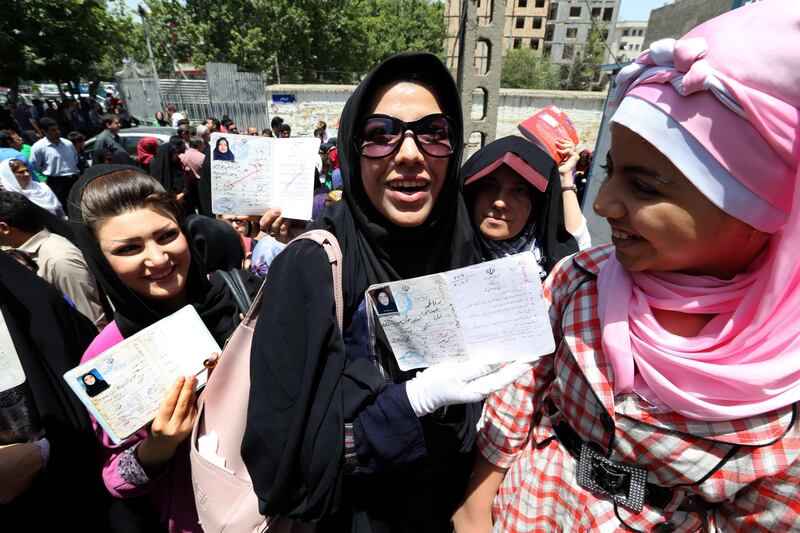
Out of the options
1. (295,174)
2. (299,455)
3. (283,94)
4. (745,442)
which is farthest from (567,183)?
(283,94)

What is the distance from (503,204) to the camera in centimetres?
208

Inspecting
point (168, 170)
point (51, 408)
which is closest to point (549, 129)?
point (51, 408)

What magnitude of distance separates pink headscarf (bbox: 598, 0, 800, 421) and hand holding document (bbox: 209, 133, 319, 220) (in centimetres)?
174

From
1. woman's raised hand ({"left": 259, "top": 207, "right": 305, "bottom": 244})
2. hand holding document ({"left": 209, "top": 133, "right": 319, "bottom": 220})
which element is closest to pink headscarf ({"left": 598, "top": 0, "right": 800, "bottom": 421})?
hand holding document ({"left": 209, "top": 133, "right": 319, "bottom": 220})

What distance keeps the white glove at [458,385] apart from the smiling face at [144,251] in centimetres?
110

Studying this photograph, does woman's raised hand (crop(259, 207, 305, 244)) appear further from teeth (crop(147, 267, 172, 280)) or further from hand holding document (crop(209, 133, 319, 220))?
teeth (crop(147, 267, 172, 280))

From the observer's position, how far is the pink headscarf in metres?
0.80

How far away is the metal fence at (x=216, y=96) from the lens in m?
16.7

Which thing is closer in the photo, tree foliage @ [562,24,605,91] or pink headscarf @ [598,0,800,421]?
pink headscarf @ [598,0,800,421]

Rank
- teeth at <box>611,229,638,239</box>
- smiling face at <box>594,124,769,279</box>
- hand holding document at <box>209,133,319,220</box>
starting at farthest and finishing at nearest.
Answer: hand holding document at <box>209,133,319,220</box> → teeth at <box>611,229,638,239</box> → smiling face at <box>594,124,769,279</box>

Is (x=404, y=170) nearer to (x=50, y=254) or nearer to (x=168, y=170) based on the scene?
(x=50, y=254)

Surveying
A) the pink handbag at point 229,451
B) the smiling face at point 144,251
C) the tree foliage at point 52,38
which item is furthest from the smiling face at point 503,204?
the tree foliage at point 52,38

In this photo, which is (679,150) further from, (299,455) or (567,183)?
(567,183)

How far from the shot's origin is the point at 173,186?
19.1 feet
